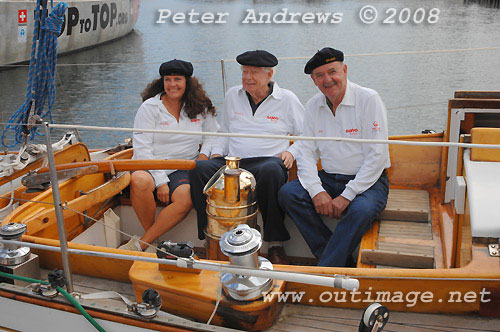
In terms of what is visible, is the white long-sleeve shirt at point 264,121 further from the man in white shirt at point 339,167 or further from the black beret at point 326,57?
the black beret at point 326,57

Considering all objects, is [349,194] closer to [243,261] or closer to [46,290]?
[243,261]

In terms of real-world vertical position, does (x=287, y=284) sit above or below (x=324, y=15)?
below

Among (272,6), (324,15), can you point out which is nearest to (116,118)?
(324,15)

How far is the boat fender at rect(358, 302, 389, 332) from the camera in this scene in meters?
1.57

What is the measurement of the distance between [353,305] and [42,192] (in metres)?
1.72

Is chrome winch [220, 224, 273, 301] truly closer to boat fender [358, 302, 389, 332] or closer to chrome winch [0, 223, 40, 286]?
boat fender [358, 302, 389, 332]

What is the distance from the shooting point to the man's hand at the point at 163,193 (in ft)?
9.46


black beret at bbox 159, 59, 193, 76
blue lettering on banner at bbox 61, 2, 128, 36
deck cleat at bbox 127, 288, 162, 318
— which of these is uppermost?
blue lettering on banner at bbox 61, 2, 128, 36

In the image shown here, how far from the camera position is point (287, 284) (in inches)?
76.4

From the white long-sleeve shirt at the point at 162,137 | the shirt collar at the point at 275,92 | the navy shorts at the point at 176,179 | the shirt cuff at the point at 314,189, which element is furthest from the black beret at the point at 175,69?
the shirt cuff at the point at 314,189

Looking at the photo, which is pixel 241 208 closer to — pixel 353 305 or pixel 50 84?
pixel 353 305

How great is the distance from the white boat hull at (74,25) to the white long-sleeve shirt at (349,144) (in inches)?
538

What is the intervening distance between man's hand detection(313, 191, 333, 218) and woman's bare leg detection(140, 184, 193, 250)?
27.7 inches

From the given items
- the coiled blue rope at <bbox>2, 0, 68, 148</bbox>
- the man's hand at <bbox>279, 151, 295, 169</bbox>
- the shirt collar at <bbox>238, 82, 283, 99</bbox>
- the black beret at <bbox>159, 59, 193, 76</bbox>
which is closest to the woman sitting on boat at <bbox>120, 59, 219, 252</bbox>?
the black beret at <bbox>159, 59, 193, 76</bbox>
